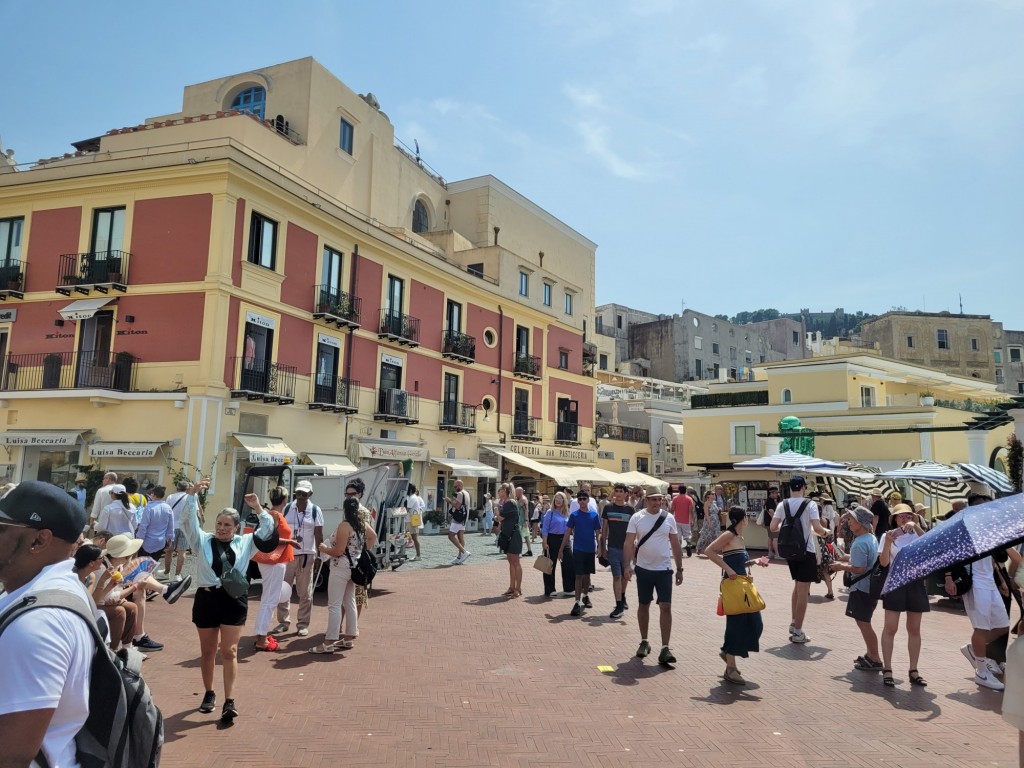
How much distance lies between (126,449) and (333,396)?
20.9 feet

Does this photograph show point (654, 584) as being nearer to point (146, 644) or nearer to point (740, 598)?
point (740, 598)

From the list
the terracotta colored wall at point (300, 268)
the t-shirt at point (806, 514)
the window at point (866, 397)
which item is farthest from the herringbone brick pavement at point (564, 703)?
the window at point (866, 397)

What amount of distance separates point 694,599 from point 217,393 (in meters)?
13.9

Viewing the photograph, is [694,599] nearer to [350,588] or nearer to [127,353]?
[350,588]

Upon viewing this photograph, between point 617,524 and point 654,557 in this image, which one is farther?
point 617,524

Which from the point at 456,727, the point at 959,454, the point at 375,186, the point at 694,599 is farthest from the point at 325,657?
the point at 959,454

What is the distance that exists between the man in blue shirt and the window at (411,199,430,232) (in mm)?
26005

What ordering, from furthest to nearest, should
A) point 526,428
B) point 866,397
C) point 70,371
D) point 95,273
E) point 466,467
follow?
point 866,397
point 526,428
point 466,467
point 95,273
point 70,371

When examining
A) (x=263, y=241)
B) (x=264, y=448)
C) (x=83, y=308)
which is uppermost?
(x=263, y=241)

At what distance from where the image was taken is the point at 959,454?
1308 inches

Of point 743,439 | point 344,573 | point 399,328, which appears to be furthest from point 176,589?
point 743,439

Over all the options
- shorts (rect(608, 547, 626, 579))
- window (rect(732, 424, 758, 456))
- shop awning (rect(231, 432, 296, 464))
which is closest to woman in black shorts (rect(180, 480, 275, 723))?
shorts (rect(608, 547, 626, 579))

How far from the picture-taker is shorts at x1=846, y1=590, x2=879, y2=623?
710 cm

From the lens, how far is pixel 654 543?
24.9ft
